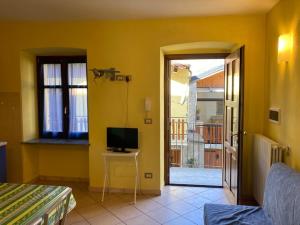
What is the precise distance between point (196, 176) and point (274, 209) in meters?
2.73

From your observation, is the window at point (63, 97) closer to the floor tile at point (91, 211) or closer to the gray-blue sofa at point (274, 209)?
the floor tile at point (91, 211)

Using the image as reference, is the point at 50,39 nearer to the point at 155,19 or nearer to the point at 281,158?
the point at 155,19

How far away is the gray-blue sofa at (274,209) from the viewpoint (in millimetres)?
1933

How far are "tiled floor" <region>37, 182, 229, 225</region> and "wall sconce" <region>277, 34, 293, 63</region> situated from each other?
79.1 inches

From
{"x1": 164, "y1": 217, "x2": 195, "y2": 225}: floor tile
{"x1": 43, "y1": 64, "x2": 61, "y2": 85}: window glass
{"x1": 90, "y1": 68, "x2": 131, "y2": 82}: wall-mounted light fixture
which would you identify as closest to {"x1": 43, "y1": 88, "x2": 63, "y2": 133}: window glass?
{"x1": 43, "y1": 64, "x2": 61, "y2": 85}: window glass

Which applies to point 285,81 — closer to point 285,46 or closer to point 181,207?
A: point 285,46

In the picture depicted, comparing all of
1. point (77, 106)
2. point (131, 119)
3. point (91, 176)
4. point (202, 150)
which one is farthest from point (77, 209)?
point (202, 150)

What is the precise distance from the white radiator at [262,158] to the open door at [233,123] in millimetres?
245

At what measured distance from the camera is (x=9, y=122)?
14.0 ft

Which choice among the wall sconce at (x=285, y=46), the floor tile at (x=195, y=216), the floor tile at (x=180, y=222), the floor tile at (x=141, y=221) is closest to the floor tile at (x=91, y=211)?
the floor tile at (x=141, y=221)

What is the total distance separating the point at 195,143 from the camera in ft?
20.0

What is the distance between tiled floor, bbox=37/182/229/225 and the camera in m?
3.18

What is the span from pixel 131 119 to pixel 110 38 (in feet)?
3.98

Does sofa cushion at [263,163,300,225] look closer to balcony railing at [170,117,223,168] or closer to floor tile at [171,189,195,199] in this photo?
floor tile at [171,189,195,199]
